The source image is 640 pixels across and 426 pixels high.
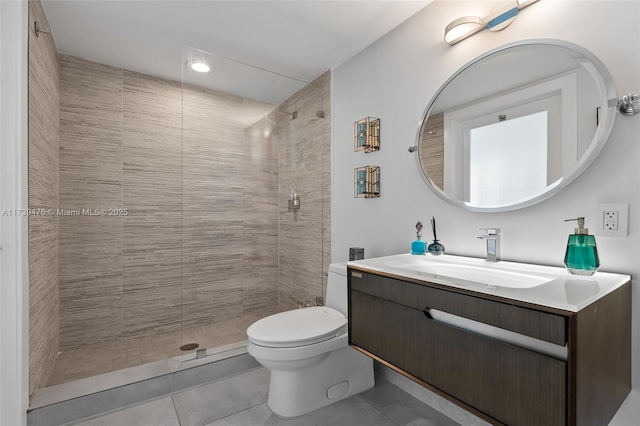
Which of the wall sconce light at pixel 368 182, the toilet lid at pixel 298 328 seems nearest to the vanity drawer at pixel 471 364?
the toilet lid at pixel 298 328

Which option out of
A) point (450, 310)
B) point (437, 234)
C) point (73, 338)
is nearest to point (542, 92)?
point (437, 234)

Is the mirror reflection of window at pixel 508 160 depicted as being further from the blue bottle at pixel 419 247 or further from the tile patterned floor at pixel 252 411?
the tile patterned floor at pixel 252 411

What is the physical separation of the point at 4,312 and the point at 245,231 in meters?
1.48

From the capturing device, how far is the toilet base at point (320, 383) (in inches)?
66.3

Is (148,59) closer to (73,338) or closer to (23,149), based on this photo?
(23,149)

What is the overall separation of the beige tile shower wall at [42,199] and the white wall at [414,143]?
5.97 ft

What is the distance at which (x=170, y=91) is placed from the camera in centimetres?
270

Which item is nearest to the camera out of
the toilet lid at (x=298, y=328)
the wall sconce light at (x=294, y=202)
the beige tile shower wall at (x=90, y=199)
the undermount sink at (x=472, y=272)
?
the undermount sink at (x=472, y=272)

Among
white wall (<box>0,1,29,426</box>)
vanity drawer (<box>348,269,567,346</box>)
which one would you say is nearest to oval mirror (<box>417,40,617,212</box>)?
vanity drawer (<box>348,269,567,346</box>)

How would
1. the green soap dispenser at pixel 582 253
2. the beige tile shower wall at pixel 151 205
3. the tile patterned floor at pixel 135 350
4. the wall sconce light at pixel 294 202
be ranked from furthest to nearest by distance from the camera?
the wall sconce light at pixel 294 202 → the beige tile shower wall at pixel 151 205 → the tile patterned floor at pixel 135 350 → the green soap dispenser at pixel 582 253

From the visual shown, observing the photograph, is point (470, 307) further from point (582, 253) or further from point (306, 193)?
point (306, 193)

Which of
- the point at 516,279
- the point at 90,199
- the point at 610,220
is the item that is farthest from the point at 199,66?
the point at 610,220

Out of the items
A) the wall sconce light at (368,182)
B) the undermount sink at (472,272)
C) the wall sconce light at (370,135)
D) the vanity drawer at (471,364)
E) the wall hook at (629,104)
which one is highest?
the wall sconce light at (370,135)

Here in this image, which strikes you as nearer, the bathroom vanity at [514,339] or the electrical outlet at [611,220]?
the bathroom vanity at [514,339]
